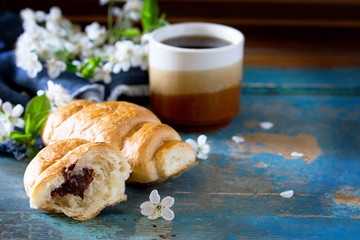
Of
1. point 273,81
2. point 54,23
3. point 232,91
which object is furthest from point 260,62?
point 54,23

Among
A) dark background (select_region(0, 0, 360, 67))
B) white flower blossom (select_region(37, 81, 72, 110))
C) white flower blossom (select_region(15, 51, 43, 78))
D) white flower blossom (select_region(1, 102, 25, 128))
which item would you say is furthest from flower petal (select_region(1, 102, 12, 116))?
dark background (select_region(0, 0, 360, 67))

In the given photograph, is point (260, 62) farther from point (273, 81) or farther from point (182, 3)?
point (182, 3)

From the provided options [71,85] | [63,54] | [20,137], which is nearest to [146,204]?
[20,137]

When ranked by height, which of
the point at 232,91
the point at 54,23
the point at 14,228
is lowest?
the point at 14,228

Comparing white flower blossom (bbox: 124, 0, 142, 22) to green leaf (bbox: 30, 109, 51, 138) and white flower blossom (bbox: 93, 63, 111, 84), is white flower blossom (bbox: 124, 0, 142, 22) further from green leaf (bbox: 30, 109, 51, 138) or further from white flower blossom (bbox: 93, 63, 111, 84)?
green leaf (bbox: 30, 109, 51, 138)

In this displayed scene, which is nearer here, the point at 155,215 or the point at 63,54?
the point at 155,215

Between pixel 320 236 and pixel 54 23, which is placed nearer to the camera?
pixel 320 236

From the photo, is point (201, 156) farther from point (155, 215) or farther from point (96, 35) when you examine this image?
point (96, 35)
